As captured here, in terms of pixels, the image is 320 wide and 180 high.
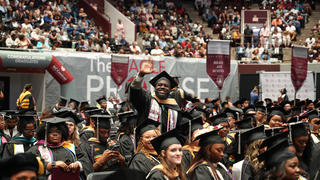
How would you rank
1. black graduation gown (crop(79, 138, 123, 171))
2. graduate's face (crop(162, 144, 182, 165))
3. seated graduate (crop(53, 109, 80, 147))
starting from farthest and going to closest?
seated graduate (crop(53, 109, 80, 147)) → black graduation gown (crop(79, 138, 123, 171)) → graduate's face (crop(162, 144, 182, 165))

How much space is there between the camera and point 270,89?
21.0m

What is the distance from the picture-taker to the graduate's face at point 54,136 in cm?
630

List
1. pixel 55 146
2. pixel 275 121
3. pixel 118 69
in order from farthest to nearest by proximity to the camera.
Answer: pixel 118 69
pixel 275 121
pixel 55 146

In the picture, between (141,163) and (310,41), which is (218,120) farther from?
(310,41)

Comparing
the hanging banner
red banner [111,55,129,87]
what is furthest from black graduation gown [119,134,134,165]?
red banner [111,55,129,87]

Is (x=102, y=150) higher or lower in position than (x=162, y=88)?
lower

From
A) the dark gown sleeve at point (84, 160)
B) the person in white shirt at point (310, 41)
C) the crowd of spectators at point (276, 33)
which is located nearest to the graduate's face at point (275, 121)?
the dark gown sleeve at point (84, 160)

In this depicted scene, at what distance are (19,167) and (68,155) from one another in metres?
2.69

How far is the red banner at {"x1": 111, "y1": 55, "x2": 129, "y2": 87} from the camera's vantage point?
1652 cm

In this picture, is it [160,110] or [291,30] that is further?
[291,30]

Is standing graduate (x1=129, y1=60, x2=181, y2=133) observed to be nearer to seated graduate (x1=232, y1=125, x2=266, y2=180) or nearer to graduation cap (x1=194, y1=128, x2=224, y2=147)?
seated graduate (x1=232, y1=125, x2=266, y2=180)

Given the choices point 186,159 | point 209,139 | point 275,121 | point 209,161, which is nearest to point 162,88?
point 186,159

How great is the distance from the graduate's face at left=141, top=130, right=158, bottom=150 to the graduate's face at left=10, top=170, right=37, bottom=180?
2371 millimetres

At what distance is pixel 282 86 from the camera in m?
20.7
